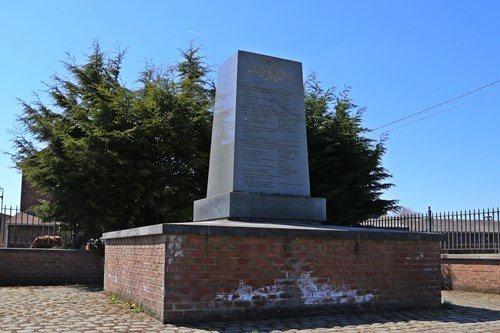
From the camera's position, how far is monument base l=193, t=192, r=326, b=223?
7.75m

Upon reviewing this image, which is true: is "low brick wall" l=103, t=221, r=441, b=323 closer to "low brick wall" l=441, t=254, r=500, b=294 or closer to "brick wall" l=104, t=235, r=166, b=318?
"brick wall" l=104, t=235, r=166, b=318

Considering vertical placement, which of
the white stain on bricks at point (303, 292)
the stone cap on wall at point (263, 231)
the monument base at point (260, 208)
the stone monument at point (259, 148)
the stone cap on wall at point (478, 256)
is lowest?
the white stain on bricks at point (303, 292)

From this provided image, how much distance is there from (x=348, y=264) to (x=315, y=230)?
0.78 metres

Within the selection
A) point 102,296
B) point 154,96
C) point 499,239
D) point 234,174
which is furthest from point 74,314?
point 499,239

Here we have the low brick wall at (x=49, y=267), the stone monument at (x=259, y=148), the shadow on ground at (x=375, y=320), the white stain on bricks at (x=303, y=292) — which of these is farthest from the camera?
the low brick wall at (x=49, y=267)

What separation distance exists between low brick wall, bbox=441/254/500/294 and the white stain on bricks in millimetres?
5371

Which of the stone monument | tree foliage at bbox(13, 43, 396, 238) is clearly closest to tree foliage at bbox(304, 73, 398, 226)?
tree foliage at bbox(13, 43, 396, 238)

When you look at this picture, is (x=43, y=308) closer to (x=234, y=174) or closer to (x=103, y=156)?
(x=234, y=174)

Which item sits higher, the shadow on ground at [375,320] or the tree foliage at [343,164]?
the tree foliage at [343,164]

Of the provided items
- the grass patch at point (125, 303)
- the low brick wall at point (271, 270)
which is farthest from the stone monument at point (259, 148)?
the grass patch at point (125, 303)

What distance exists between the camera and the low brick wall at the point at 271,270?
6324 millimetres

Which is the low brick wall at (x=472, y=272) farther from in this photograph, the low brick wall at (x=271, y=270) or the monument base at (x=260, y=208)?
the monument base at (x=260, y=208)

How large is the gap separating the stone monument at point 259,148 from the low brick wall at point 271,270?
3.08 feet

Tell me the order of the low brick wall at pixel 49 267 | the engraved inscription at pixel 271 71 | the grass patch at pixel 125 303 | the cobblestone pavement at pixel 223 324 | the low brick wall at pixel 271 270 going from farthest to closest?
the low brick wall at pixel 49 267 → the engraved inscription at pixel 271 71 → the grass patch at pixel 125 303 → the low brick wall at pixel 271 270 → the cobblestone pavement at pixel 223 324
